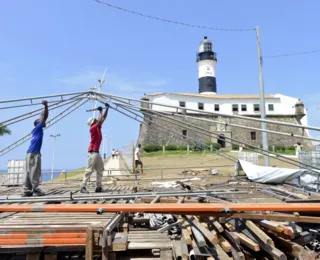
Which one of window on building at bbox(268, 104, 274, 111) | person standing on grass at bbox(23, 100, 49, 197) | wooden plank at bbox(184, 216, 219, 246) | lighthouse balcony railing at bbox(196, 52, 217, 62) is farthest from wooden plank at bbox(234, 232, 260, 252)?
lighthouse balcony railing at bbox(196, 52, 217, 62)

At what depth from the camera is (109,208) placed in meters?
3.92

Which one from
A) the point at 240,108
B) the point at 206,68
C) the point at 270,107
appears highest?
the point at 206,68

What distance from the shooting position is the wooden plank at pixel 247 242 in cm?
404

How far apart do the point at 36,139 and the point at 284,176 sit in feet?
31.1

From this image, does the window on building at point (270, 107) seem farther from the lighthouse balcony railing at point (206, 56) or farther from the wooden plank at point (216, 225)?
the wooden plank at point (216, 225)

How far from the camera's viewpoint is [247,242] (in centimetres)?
413

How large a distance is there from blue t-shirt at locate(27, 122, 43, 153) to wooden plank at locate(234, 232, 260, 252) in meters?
5.59

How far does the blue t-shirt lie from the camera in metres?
7.49

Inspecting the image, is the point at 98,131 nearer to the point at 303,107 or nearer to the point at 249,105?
the point at 249,105

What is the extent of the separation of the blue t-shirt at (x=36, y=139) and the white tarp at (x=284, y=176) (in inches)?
359

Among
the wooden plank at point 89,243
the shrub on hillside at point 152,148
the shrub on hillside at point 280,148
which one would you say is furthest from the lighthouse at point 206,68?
the wooden plank at point 89,243

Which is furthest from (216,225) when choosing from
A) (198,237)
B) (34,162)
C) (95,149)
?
(34,162)

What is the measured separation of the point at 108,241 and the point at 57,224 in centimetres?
118

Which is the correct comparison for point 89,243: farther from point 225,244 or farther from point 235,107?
point 235,107
